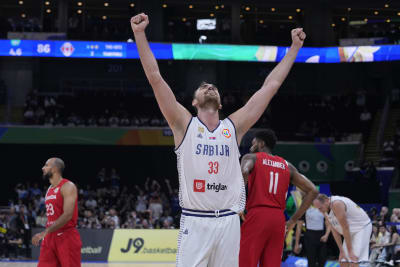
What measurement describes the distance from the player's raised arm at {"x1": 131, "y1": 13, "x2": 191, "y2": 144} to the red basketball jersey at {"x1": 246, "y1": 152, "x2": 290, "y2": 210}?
2.49m

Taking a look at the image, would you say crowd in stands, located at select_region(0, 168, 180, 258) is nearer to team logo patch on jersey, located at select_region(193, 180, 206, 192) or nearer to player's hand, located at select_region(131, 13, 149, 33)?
team logo patch on jersey, located at select_region(193, 180, 206, 192)

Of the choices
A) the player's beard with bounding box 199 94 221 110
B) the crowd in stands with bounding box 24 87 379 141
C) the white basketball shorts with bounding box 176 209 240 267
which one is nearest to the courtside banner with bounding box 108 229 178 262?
the crowd in stands with bounding box 24 87 379 141

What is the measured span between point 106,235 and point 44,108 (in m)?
12.4

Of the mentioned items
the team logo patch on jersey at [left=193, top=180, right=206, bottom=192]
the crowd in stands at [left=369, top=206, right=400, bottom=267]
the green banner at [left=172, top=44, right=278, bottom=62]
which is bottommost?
the crowd in stands at [left=369, top=206, right=400, bottom=267]

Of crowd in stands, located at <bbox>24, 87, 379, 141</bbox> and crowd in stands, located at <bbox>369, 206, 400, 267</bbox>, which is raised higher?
crowd in stands, located at <bbox>24, 87, 379, 141</bbox>

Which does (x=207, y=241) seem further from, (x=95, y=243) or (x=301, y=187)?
(x=95, y=243)

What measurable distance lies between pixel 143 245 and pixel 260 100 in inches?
600

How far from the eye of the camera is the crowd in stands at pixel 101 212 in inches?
822

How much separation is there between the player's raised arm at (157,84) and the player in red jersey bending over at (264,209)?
92.1 inches

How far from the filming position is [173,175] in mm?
33375

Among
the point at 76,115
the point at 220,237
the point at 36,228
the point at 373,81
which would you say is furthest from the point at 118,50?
the point at 220,237

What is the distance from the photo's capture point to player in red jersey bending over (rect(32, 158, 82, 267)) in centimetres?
812

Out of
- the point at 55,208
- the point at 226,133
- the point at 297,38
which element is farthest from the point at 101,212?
the point at 226,133

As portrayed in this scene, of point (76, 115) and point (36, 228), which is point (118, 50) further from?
point (36, 228)
